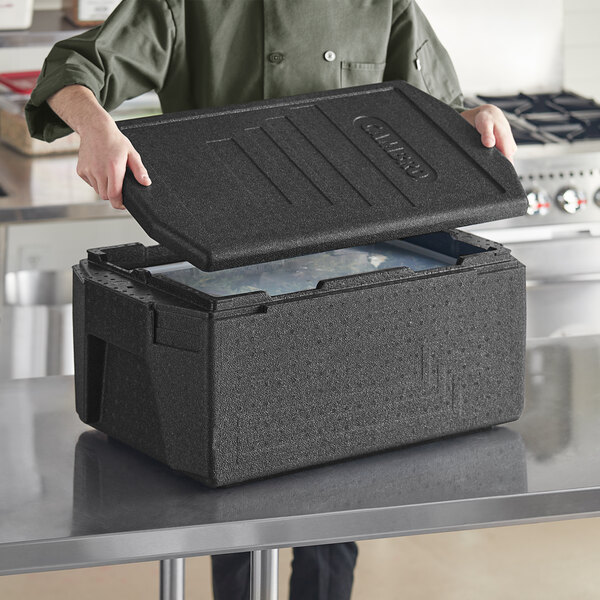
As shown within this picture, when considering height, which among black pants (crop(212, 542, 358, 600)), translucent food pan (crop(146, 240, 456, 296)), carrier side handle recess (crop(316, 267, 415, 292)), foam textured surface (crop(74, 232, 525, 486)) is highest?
carrier side handle recess (crop(316, 267, 415, 292))

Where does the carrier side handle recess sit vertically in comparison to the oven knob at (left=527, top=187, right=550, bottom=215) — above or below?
above

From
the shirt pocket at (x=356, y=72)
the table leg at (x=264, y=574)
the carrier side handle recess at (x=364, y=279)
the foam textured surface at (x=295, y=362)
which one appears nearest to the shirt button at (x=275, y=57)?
the shirt pocket at (x=356, y=72)

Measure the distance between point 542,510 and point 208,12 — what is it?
2.94 feet

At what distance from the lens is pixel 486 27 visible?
3701 millimetres

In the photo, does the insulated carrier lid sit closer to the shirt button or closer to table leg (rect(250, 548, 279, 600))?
the shirt button

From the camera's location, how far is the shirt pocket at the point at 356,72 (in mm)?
1818

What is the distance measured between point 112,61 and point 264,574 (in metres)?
0.74

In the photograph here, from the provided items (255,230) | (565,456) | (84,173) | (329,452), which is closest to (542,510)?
(565,456)

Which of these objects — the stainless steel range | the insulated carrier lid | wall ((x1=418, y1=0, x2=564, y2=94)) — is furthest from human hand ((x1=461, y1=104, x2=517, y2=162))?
wall ((x1=418, y1=0, x2=564, y2=94))

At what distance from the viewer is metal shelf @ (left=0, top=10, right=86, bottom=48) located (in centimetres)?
320

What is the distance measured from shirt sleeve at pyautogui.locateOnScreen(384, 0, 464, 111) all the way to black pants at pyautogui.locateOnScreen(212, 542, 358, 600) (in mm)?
767

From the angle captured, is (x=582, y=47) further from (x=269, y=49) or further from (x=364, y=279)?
(x=364, y=279)

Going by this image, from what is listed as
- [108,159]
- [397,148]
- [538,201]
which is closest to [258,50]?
[397,148]

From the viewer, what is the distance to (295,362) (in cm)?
126
